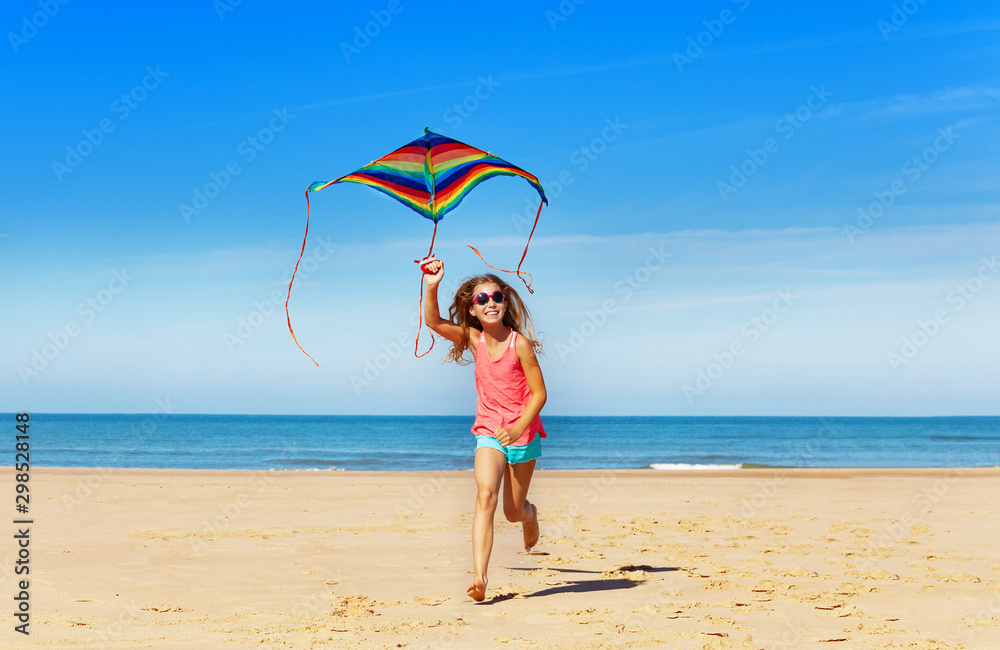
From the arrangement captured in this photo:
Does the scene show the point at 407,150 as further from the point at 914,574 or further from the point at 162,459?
the point at 162,459

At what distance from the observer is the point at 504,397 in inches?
212

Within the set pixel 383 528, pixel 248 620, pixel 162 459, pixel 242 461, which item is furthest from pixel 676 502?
pixel 162 459

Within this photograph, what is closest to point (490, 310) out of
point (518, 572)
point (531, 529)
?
point (531, 529)

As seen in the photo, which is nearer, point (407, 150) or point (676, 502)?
point (407, 150)

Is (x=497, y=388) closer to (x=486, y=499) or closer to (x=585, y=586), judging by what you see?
(x=486, y=499)

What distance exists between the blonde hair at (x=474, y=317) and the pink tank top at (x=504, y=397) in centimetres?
17

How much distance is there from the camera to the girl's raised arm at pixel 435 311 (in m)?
5.32

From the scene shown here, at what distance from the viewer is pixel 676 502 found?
1124 centimetres

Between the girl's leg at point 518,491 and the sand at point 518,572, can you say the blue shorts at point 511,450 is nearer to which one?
the girl's leg at point 518,491

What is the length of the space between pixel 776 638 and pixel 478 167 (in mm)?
3485

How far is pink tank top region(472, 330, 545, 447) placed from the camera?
5.36m

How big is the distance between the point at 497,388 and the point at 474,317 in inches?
23.3

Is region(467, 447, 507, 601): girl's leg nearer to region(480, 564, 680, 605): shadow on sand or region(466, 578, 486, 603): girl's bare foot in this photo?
region(466, 578, 486, 603): girl's bare foot

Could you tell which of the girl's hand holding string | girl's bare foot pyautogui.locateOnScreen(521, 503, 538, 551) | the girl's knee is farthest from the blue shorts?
the girl's hand holding string
